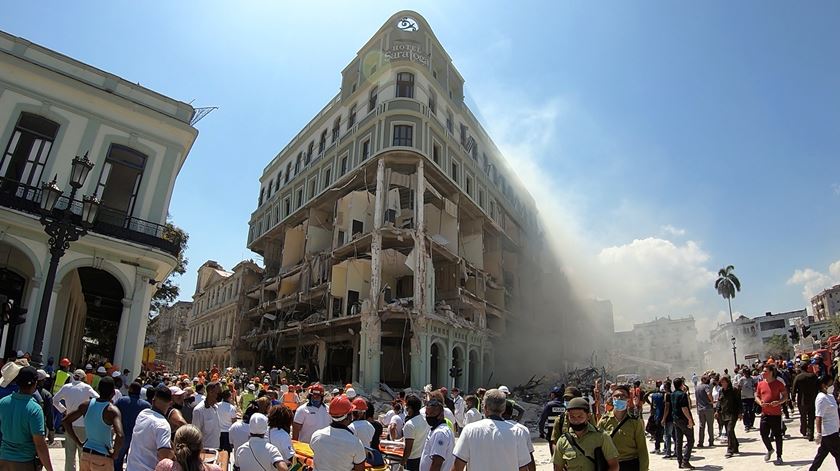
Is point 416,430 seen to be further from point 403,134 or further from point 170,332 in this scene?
point 170,332

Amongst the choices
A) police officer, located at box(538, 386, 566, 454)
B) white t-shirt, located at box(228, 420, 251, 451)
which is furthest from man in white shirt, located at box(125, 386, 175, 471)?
police officer, located at box(538, 386, 566, 454)

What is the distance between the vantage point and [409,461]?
6.29 meters

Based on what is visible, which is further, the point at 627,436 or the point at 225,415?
the point at 225,415

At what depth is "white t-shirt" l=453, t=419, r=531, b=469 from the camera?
13.1 ft

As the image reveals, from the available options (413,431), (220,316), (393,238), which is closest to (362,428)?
(413,431)

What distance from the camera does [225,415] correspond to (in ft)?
22.1

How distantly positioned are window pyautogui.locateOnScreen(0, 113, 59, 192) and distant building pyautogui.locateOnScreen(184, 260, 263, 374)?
30082 millimetres

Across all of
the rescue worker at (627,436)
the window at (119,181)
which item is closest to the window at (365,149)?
the window at (119,181)

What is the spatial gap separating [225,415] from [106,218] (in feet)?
45.3

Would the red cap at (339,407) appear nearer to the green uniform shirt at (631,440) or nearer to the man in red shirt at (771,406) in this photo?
the green uniform shirt at (631,440)

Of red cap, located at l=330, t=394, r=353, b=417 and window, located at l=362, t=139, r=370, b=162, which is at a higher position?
window, located at l=362, t=139, r=370, b=162

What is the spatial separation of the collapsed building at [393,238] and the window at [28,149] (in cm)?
1651

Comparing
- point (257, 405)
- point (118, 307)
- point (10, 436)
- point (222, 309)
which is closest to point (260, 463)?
point (257, 405)

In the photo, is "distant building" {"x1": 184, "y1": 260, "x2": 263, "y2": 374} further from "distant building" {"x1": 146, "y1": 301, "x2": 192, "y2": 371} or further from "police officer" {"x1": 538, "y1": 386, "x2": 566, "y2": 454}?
"police officer" {"x1": 538, "y1": 386, "x2": 566, "y2": 454}
